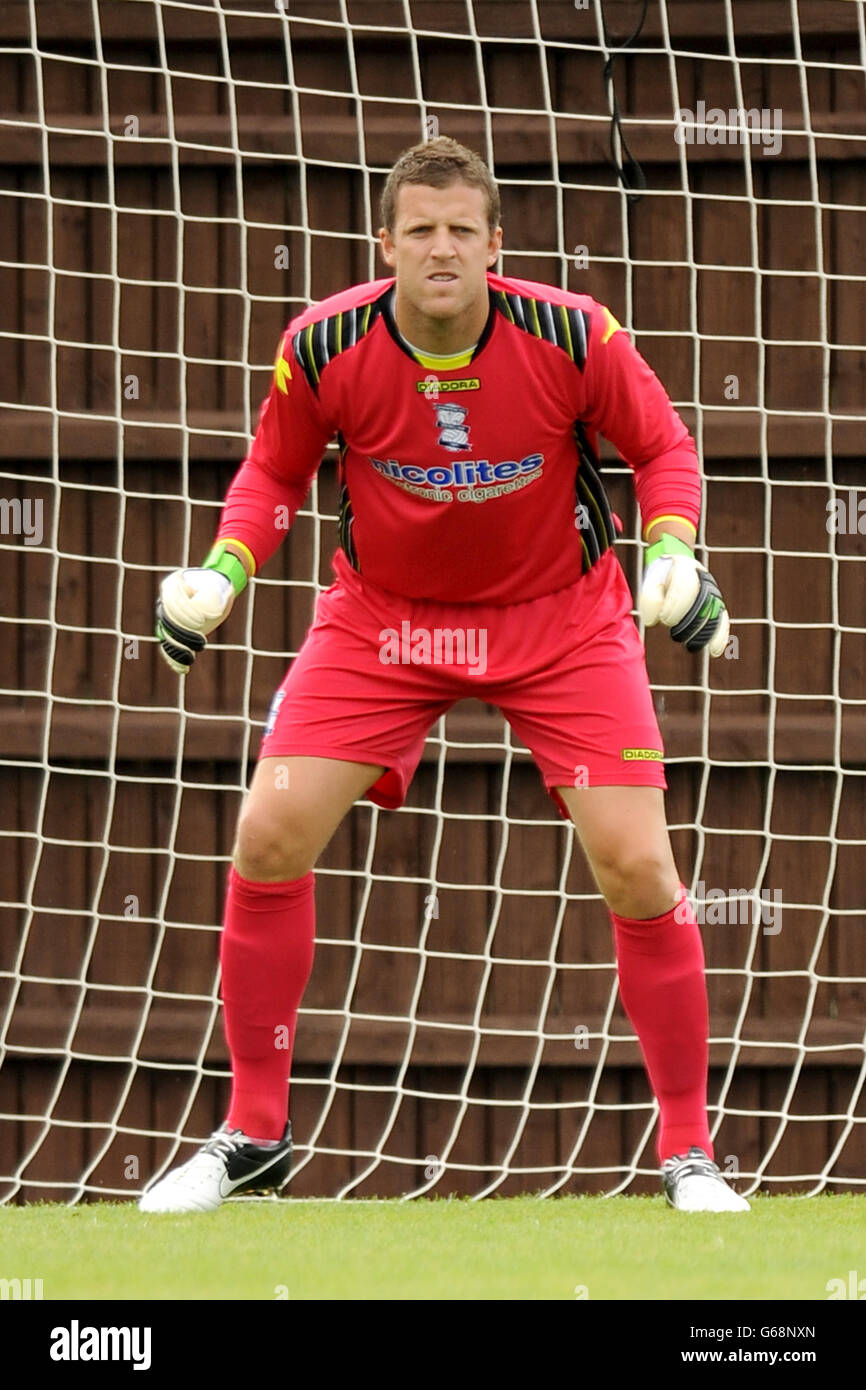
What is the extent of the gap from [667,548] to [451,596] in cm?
40

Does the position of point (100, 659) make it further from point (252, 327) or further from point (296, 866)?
point (296, 866)

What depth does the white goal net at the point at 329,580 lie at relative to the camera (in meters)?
4.84

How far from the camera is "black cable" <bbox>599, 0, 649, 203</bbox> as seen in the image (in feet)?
15.2

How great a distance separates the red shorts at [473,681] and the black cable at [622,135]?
6.57ft

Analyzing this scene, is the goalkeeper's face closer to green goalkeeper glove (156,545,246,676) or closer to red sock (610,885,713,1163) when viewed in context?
green goalkeeper glove (156,545,246,676)

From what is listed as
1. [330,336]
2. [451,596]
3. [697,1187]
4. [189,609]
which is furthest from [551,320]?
[697,1187]

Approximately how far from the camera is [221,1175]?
119 inches

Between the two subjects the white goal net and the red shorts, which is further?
the white goal net

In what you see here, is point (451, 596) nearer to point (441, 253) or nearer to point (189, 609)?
point (189, 609)

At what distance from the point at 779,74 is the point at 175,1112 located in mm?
3298

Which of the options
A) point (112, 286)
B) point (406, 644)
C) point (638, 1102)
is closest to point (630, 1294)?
point (406, 644)

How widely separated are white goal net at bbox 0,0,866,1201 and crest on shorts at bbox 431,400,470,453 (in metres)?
1.95

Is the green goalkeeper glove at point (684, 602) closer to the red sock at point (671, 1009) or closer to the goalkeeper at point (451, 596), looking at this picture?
the goalkeeper at point (451, 596)

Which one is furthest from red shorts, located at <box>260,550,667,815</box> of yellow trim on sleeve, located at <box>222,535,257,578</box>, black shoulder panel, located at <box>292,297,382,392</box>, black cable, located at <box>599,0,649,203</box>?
black cable, located at <box>599,0,649,203</box>
